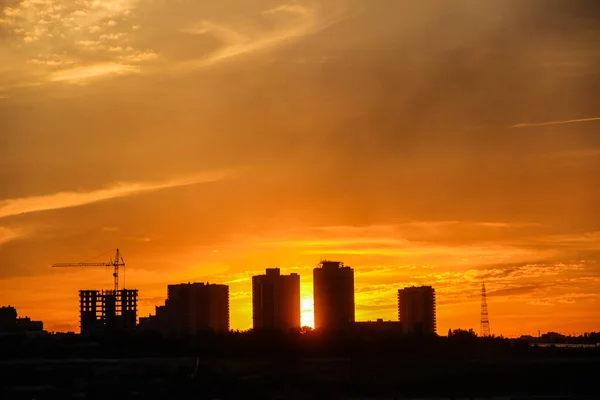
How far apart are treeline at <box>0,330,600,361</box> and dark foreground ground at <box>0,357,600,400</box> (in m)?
5.83

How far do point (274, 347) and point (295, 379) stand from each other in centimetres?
2565

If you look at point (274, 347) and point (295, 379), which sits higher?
point (274, 347)

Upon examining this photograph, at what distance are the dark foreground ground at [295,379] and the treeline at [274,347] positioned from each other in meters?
5.83

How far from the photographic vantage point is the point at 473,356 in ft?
452

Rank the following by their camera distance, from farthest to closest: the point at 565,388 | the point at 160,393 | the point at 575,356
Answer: the point at 575,356
the point at 565,388
the point at 160,393

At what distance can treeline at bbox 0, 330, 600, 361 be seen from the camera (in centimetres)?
13488

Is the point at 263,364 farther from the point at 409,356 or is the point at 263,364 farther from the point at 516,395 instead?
the point at 516,395

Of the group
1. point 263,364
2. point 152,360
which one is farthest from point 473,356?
point 152,360

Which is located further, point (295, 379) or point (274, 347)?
point (274, 347)

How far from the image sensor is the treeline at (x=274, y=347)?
134875mm

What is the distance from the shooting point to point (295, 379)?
111750 mm

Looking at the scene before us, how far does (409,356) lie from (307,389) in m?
29.3

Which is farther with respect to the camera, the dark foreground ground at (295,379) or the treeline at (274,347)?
the treeline at (274,347)

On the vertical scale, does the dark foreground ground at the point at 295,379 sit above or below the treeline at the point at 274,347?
below
